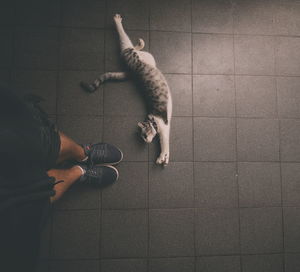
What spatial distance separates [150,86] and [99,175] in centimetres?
72

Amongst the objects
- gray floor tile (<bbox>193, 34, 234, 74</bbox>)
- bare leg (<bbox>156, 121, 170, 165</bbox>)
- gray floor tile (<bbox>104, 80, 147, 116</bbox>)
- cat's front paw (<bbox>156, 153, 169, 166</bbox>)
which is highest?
gray floor tile (<bbox>193, 34, 234, 74</bbox>)

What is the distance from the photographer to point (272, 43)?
180 cm

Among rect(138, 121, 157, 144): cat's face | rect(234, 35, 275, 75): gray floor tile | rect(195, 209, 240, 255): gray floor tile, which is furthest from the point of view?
rect(234, 35, 275, 75): gray floor tile

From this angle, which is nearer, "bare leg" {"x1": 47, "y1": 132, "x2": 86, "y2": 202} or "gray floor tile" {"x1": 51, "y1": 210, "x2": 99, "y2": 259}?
"bare leg" {"x1": 47, "y1": 132, "x2": 86, "y2": 202}

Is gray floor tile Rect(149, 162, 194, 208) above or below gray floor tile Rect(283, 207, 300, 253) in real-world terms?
above

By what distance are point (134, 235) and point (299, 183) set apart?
1294 mm

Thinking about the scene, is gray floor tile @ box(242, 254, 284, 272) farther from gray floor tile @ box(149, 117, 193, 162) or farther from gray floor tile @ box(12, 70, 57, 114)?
gray floor tile @ box(12, 70, 57, 114)

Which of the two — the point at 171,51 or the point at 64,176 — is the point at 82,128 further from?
the point at 171,51

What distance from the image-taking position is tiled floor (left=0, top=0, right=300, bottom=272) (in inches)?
64.7

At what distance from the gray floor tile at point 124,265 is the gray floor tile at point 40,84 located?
1.14 metres

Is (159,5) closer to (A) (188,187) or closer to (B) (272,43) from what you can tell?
(B) (272,43)

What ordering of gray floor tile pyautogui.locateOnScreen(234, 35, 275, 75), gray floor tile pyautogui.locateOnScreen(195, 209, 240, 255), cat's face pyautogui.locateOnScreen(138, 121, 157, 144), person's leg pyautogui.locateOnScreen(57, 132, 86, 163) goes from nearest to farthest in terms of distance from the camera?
person's leg pyautogui.locateOnScreen(57, 132, 86, 163)
cat's face pyautogui.locateOnScreen(138, 121, 157, 144)
gray floor tile pyautogui.locateOnScreen(195, 209, 240, 255)
gray floor tile pyautogui.locateOnScreen(234, 35, 275, 75)

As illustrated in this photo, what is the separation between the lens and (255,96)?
5.77 ft

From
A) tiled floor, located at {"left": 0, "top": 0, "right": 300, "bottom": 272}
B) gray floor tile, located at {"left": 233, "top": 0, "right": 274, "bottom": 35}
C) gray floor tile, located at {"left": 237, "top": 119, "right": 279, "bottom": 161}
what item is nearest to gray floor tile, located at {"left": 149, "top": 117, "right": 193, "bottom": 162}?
tiled floor, located at {"left": 0, "top": 0, "right": 300, "bottom": 272}
